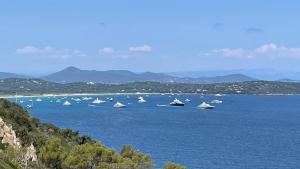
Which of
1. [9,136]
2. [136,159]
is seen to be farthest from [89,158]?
[9,136]

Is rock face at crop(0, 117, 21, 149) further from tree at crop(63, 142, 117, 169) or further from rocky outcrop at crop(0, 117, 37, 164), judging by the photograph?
tree at crop(63, 142, 117, 169)

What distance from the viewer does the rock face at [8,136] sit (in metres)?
50.4

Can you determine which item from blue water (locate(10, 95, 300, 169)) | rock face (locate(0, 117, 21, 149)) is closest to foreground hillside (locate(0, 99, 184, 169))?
rock face (locate(0, 117, 21, 149))

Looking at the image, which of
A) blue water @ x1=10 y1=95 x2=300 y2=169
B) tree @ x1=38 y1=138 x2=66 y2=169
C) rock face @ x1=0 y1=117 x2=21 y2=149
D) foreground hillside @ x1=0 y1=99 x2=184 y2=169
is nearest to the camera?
foreground hillside @ x1=0 y1=99 x2=184 y2=169

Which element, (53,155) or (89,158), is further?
(53,155)

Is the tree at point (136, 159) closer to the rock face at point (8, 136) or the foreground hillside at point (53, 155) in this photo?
the foreground hillside at point (53, 155)

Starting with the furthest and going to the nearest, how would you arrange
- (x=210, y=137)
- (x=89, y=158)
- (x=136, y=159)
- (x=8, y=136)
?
1. (x=210, y=137)
2. (x=8, y=136)
3. (x=136, y=159)
4. (x=89, y=158)

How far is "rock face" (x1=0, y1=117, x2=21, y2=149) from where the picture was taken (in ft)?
165

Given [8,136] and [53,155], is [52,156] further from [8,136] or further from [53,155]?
[8,136]

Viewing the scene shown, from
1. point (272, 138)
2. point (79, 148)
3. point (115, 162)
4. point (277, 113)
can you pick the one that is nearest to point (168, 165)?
point (115, 162)

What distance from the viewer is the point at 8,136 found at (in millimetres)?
51000

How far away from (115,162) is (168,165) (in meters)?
4.74

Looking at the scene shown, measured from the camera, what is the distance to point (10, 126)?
172ft

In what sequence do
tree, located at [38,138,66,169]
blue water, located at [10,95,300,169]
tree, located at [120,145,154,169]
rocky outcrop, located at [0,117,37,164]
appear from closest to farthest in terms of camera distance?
tree, located at [38,138,66,169]
tree, located at [120,145,154,169]
rocky outcrop, located at [0,117,37,164]
blue water, located at [10,95,300,169]
